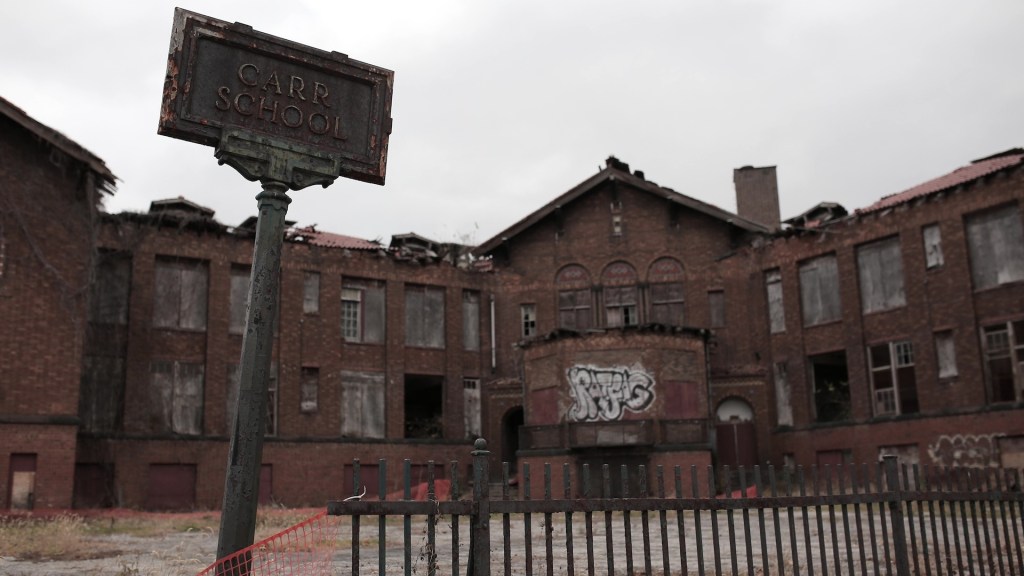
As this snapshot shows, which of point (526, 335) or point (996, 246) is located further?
point (526, 335)

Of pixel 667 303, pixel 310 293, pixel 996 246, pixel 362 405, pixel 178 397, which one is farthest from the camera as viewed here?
pixel 667 303

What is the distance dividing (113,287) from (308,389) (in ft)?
23.2

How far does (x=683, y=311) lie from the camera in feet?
110

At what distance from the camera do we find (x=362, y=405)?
32094 millimetres

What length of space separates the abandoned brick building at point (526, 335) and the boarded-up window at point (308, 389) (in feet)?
0.43

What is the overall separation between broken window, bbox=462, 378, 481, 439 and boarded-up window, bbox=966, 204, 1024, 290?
17.2 metres

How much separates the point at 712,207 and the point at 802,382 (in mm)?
7093

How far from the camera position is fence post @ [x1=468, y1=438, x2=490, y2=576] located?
5.59 meters

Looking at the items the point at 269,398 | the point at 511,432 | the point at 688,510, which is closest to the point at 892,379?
the point at 511,432

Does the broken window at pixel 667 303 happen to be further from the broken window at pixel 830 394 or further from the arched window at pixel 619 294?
the broken window at pixel 830 394

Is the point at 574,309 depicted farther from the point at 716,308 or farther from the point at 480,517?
the point at 480,517

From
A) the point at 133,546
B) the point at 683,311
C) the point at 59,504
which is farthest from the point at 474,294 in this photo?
the point at 133,546

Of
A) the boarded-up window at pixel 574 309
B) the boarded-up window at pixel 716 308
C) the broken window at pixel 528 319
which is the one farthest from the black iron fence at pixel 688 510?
the broken window at pixel 528 319

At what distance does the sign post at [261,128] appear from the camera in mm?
5889
